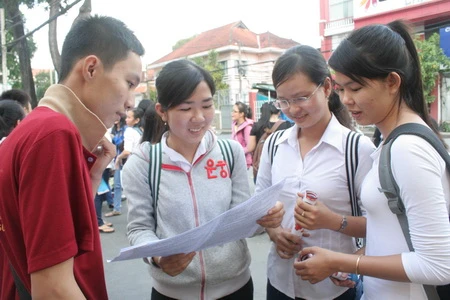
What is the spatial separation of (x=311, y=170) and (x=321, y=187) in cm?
8

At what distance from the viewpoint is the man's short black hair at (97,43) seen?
3.71 feet

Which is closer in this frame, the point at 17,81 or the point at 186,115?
the point at 186,115

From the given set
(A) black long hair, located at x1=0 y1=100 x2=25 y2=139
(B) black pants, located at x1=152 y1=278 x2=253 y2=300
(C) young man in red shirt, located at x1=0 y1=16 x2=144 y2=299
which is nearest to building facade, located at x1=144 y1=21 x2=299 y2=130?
(A) black long hair, located at x1=0 y1=100 x2=25 y2=139

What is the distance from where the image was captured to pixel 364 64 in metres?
1.18

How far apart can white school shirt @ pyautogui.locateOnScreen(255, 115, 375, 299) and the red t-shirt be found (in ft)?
2.87

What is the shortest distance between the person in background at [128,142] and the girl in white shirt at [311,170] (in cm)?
391

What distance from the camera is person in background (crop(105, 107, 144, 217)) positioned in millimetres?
5382

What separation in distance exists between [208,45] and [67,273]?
114 feet

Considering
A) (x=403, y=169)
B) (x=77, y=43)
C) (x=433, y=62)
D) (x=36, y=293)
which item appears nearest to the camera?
(x=36, y=293)

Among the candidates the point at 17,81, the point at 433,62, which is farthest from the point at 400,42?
the point at 17,81

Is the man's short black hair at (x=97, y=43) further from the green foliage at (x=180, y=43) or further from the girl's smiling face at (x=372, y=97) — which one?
the green foliage at (x=180, y=43)

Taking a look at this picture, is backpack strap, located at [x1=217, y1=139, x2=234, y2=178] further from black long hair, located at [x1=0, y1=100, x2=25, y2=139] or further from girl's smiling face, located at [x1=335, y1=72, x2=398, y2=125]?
black long hair, located at [x1=0, y1=100, x2=25, y2=139]

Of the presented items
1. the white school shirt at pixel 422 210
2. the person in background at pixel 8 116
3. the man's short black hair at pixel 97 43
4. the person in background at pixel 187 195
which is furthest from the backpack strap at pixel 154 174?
the person in background at pixel 8 116

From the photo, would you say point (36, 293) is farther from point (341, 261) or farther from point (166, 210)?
point (341, 261)
